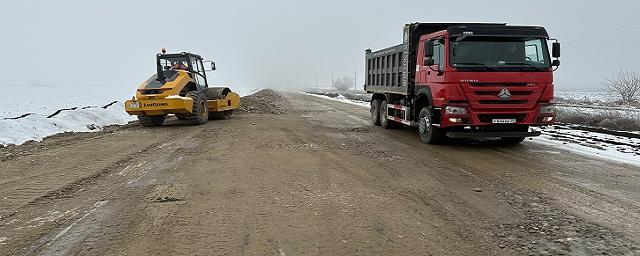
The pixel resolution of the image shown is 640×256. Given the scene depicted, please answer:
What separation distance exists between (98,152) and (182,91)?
20.0 feet

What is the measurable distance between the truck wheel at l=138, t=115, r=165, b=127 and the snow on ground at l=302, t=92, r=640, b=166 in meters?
11.2

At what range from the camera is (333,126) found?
48.5ft

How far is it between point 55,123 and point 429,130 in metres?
10.7

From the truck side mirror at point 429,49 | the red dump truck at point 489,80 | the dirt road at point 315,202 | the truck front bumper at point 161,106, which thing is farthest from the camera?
the truck front bumper at point 161,106

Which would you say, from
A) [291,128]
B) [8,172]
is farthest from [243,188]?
[291,128]

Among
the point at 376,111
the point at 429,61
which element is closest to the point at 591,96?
the point at 376,111

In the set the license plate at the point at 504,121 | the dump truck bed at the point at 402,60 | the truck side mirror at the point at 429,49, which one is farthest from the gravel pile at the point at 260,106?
the license plate at the point at 504,121

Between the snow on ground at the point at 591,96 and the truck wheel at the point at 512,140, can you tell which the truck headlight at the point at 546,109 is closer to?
the truck wheel at the point at 512,140

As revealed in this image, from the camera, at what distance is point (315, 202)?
5422 mm

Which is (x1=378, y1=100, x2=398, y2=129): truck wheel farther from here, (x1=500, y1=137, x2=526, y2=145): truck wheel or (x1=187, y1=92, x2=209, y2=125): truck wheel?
(x1=187, y1=92, x2=209, y2=125): truck wheel

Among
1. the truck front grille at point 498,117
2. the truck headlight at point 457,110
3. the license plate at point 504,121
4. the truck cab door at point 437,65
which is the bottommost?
the license plate at point 504,121

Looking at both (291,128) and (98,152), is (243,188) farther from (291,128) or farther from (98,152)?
(291,128)

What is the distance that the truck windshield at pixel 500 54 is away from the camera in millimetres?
9352

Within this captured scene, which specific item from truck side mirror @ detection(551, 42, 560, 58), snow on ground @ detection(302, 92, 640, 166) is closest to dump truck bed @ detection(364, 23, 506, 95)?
truck side mirror @ detection(551, 42, 560, 58)
